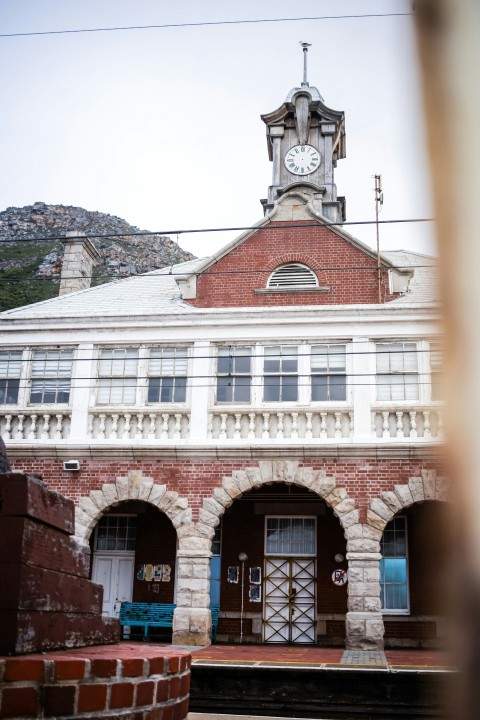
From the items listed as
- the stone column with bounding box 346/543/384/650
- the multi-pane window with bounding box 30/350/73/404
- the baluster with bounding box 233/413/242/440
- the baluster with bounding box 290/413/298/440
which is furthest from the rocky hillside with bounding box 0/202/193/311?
the stone column with bounding box 346/543/384/650

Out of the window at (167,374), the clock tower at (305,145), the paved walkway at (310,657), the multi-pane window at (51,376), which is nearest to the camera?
the paved walkway at (310,657)

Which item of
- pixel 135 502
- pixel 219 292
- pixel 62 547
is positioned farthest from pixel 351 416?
pixel 62 547

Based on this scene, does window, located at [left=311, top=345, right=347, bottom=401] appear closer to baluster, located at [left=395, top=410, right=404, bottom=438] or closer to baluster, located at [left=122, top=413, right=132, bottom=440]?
baluster, located at [left=395, top=410, right=404, bottom=438]

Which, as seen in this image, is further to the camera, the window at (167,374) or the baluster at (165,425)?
the window at (167,374)

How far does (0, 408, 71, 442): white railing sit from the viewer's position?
19.0 meters

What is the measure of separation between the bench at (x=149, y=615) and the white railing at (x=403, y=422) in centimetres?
621

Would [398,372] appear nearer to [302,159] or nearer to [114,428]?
[114,428]

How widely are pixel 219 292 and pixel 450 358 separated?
62.9 feet

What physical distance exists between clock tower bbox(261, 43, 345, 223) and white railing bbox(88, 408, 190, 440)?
41.5ft

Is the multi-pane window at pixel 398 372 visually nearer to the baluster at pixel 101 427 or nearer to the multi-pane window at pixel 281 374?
the multi-pane window at pixel 281 374

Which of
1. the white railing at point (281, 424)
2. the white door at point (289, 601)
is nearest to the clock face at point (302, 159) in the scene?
the white railing at point (281, 424)

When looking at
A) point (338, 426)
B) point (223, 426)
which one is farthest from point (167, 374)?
point (338, 426)

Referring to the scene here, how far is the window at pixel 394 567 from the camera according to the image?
61.5 feet

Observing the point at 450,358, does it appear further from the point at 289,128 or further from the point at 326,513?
the point at 289,128
